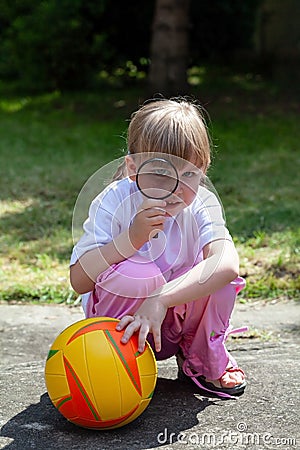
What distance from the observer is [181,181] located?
2.69 metres

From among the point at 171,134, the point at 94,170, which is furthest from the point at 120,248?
the point at 94,170

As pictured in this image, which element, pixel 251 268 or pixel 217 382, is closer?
pixel 217 382

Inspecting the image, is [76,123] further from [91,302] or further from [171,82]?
[91,302]

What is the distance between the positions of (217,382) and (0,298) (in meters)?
1.72

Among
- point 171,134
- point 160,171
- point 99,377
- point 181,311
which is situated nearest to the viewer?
point 99,377

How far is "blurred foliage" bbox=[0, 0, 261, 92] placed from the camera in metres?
10.2

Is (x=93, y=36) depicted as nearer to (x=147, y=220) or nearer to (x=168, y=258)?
(x=168, y=258)

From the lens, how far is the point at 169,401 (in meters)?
2.89

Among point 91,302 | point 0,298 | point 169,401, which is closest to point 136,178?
point 91,302

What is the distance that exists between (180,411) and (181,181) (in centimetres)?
80

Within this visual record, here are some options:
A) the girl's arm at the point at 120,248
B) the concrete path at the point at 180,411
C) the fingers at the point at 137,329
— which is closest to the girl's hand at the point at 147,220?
the girl's arm at the point at 120,248

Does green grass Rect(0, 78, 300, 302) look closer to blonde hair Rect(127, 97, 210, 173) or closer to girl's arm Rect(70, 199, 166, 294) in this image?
blonde hair Rect(127, 97, 210, 173)

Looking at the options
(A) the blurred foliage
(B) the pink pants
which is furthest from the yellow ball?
(A) the blurred foliage

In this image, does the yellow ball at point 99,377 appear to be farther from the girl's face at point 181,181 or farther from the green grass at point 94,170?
the green grass at point 94,170
